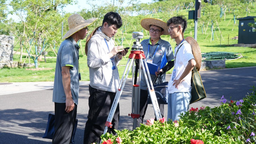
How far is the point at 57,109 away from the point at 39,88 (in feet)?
22.3

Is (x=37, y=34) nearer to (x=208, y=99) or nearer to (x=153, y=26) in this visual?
(x=208, y=99)

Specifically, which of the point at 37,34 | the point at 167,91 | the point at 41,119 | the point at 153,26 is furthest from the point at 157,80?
the point at 37,34

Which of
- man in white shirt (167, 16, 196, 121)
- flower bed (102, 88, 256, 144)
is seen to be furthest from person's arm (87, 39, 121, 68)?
flower bed (102, 88, 256, 144)

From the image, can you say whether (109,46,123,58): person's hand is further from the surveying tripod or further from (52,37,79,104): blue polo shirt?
(52,37,79,104): blue polo shirt

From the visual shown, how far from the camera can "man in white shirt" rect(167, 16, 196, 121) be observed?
3.26m

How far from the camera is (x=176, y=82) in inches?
130

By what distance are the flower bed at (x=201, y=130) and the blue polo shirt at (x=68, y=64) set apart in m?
1.19

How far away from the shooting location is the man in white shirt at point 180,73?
3260 millimetres

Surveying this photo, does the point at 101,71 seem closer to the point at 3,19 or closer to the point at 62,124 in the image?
the point at 62,124

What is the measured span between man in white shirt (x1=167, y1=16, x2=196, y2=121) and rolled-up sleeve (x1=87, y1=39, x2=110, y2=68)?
873mm

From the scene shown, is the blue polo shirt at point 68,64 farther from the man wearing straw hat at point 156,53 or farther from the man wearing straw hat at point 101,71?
the man wearing straw hat at point 156,53

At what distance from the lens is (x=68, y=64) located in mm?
3047

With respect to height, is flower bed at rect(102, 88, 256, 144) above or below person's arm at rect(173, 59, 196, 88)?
below

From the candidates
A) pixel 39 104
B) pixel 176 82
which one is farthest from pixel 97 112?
pixel 39 104
